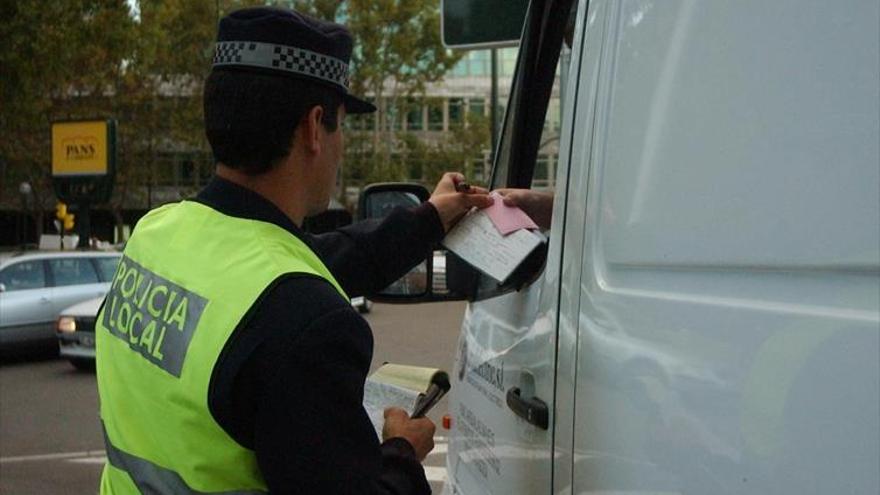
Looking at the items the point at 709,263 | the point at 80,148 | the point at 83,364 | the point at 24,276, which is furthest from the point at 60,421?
the point at 80,148

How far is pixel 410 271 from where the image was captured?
9.64 ft

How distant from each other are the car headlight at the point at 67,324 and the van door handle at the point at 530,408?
12.1 m

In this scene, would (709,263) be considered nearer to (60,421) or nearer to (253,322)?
(253,322)

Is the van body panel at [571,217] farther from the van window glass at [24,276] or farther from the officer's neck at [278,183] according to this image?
the van window glass at [24,276]

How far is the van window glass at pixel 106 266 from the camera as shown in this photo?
15867 millimetres

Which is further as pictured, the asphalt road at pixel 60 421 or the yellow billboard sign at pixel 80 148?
the yellow billboard sign at pixel 80 148

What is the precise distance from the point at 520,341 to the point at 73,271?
14.1m

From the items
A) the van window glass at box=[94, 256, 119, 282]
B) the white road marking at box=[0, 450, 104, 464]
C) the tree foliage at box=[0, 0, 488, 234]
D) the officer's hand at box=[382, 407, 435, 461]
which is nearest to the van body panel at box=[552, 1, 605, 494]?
the officer's hand at box=[382, 407, 435, 461]

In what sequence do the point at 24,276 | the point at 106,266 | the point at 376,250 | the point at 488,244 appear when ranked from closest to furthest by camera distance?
the point at 488,244 < the point at 376,250 < the point at 24,276 < the point at 106,266

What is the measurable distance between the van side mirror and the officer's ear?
3.41 ft

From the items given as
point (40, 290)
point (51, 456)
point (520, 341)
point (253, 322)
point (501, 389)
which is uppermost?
point (253, 322)

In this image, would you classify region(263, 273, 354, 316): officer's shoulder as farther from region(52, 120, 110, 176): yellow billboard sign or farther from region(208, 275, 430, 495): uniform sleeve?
region(52, 120, 110, 176): yellow billboard sign

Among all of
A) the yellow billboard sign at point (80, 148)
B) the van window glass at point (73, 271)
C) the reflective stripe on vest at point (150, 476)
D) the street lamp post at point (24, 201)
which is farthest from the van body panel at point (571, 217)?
the street lamp post at point (24, 201)

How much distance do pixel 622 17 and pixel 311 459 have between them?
956mm
